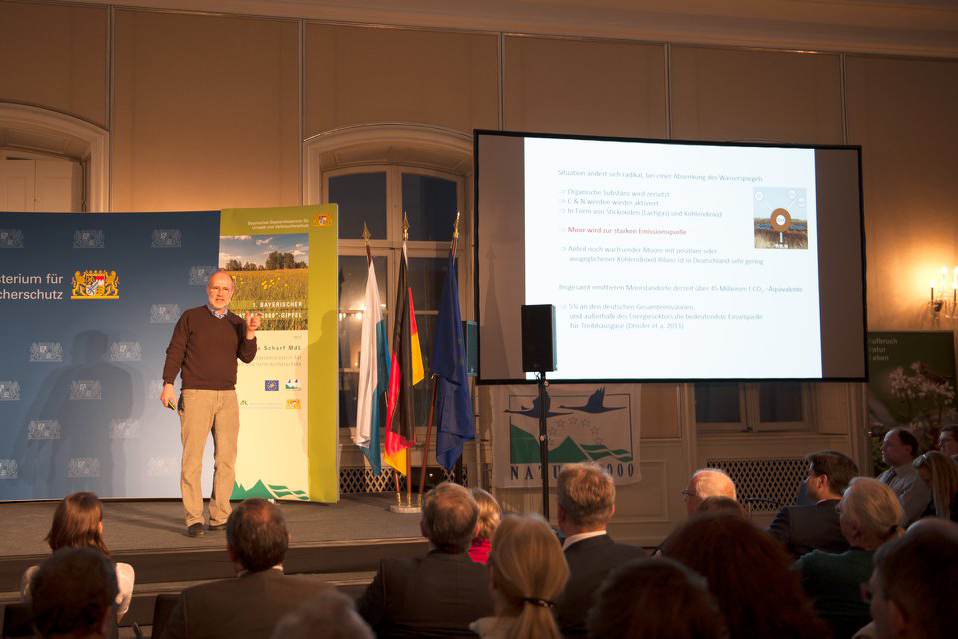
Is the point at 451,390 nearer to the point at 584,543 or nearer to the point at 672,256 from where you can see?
the point at 672,256

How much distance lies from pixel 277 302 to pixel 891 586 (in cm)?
517

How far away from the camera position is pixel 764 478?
7379 mm

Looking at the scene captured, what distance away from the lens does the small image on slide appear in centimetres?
642

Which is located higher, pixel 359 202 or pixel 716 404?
pixel 359 202

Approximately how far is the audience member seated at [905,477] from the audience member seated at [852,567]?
1.83 m

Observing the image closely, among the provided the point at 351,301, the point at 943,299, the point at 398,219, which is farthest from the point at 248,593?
the point at 943,299

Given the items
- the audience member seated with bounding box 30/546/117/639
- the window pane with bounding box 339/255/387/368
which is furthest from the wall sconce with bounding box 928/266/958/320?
the audience member seated with bounding box 30/546/117/639

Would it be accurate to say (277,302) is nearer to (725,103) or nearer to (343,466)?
(343,466)

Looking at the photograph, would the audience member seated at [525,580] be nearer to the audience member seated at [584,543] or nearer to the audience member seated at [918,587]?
the audience member seated at [584,543]

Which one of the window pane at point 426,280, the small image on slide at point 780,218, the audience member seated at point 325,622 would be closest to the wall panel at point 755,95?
the small image on slide at point 780,218

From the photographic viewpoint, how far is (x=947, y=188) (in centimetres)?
786

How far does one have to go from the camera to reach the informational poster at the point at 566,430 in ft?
22.0

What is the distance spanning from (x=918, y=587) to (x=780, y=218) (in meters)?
5.40

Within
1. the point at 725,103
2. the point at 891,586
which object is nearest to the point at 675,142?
the point at 725,103
